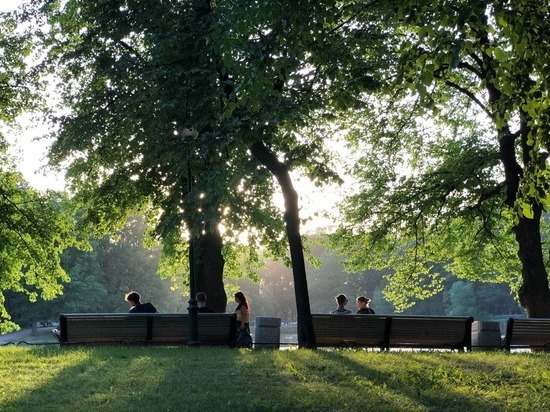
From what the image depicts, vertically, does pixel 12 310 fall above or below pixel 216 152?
below

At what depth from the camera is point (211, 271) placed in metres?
21.2

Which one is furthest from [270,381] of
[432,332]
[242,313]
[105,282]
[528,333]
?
[105,282]

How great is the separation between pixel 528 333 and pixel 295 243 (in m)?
5.65

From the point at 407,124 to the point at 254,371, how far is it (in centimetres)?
1351

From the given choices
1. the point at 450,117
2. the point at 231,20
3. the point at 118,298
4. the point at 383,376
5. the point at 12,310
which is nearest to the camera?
the point at 383,376

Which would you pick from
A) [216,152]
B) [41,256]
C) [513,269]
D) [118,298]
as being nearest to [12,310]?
[118,298]

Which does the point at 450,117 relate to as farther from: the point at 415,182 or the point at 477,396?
the point at 477,396

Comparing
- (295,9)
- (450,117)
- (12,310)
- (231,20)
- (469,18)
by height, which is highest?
(450,117)

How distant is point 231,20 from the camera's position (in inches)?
419

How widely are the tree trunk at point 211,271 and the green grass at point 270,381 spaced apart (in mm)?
8081

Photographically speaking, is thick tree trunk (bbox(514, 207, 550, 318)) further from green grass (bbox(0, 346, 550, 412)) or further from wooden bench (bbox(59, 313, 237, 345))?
wooden bench (bbox(59, 313, 237, 345))

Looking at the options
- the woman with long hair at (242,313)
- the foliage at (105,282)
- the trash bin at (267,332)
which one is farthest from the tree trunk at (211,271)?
the foliage at (105,282)

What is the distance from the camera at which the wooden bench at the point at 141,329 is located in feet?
48.6

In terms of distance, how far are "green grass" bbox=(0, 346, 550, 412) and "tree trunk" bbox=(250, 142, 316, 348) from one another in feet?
7.11
